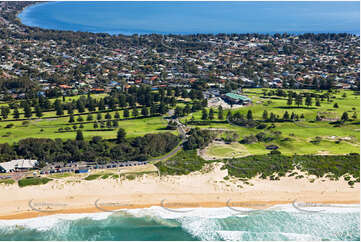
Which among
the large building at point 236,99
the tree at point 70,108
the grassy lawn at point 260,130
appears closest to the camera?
the grassy lawn at point 260,130

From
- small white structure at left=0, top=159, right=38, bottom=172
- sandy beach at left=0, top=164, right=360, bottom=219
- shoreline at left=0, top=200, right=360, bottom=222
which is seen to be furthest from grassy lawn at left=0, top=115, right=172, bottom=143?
shoreline at left=0, top=200, right=360, bottom=222

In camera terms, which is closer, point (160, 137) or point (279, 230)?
point (279, 230)

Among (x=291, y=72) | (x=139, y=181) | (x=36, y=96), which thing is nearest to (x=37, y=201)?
(x=139, y=181)

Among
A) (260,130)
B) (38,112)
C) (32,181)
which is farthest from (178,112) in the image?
(32,181)

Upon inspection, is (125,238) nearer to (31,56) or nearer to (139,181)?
(139,181)

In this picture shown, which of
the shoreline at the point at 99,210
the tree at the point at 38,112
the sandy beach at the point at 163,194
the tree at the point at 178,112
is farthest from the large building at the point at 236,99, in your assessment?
the shoreline at the point at 99,210

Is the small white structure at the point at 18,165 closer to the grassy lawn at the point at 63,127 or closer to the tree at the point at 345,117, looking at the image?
the grassy lawn at the point at 63,127
